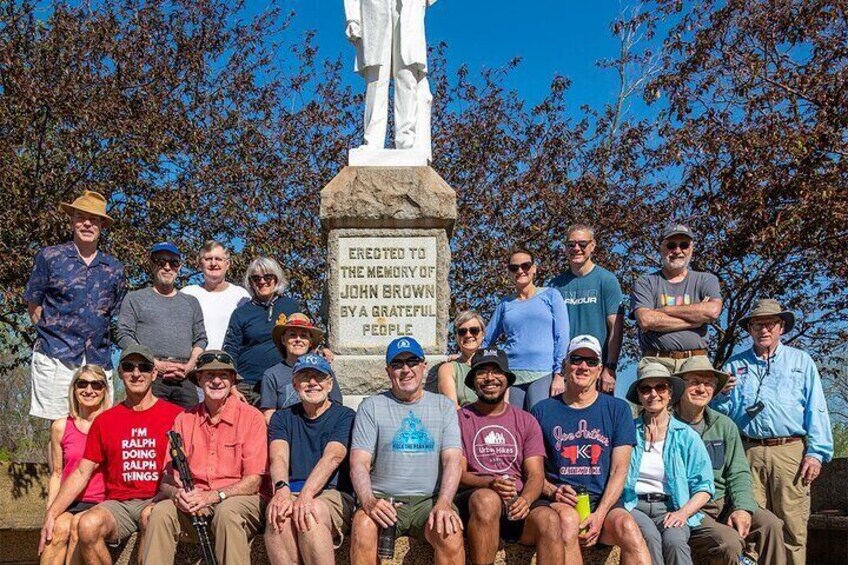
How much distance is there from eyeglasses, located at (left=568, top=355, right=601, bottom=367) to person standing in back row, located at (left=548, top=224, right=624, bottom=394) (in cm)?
159

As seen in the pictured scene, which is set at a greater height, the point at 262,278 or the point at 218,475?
the point at 262,278

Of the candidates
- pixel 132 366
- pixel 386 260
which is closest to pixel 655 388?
pixel 386 260

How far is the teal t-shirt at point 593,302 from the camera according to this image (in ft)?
24.8

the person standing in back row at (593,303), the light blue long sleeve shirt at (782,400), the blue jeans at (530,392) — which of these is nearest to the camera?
the light blue long sleeve shirt at (782,400)

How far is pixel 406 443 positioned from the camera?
579cm

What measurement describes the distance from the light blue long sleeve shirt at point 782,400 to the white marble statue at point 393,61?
2973mm

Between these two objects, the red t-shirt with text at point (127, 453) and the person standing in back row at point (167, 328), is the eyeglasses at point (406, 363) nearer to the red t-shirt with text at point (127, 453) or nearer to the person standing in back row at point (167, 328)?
the red t-shirt with text at point (127, 453)

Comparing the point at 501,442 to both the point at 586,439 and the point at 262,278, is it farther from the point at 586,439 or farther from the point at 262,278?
the point at 262,278

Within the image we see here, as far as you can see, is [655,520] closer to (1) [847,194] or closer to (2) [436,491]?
(2) [436,491]

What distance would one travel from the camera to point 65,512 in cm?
598

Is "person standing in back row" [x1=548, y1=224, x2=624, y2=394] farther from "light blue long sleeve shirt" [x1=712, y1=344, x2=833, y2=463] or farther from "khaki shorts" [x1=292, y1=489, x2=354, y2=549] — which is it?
"khaki shorts" [x1=292, y1=489, x2=354, y2=549]

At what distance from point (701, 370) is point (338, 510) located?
2.30 m

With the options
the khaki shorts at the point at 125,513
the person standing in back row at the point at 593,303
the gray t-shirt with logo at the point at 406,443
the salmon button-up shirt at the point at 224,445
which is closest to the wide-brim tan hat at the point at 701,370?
the person standing in back row at the point at 593,303

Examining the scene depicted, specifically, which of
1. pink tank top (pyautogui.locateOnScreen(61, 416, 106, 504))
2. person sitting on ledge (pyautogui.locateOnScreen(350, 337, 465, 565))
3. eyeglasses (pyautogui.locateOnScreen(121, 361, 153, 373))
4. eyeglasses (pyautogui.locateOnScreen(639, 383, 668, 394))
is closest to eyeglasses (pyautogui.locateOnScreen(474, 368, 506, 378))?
person sitting on ledge (pyautogui.locateOnScreen(350, 337, 465, 565))
